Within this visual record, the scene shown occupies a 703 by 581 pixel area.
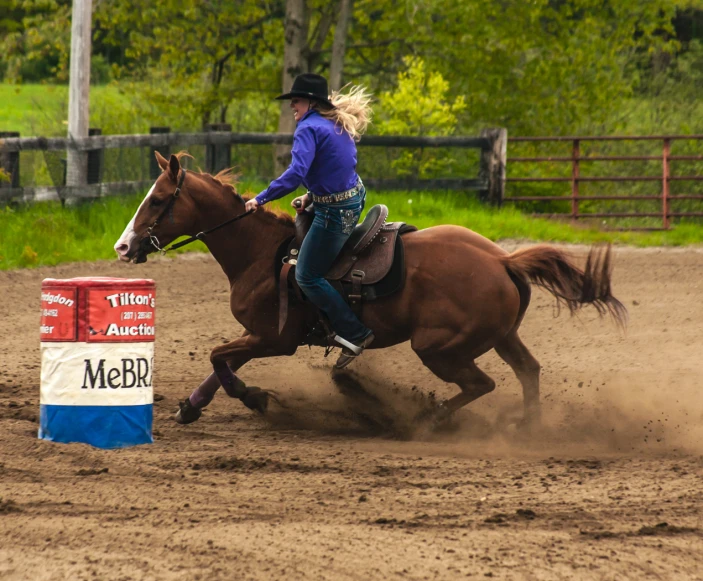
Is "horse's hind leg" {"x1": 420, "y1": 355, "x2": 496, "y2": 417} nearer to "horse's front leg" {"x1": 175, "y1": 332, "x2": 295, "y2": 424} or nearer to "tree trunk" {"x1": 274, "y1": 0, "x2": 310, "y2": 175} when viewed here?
"horse's front leg" {"x1": 175, "y1": 332, "x2": 295, "y2": 424}

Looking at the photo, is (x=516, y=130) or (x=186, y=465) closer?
(x=186, y=465)

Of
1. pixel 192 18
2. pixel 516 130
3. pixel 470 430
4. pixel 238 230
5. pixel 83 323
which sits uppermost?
pixel 192 18

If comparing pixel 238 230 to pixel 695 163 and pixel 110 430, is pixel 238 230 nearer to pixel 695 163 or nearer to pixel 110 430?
pixel 110 430

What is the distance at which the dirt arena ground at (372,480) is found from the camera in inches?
164

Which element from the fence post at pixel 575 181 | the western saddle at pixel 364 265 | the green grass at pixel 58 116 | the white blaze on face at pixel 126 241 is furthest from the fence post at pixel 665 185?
the white blaze on face at pixel 126 241

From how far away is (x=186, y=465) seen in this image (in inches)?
225

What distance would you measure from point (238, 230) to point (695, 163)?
43.6 ft

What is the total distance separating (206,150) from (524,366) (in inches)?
379

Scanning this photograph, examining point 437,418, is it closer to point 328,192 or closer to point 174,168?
point 328,192

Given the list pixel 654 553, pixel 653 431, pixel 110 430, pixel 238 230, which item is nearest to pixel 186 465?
pixel 110 430

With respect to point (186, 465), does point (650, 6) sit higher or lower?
higher

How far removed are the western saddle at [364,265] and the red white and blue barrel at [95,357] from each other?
1057 millimetres

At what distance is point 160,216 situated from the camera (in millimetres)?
6754

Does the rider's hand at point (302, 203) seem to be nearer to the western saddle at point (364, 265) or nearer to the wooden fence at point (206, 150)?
the western saddle at point (364, 265)
